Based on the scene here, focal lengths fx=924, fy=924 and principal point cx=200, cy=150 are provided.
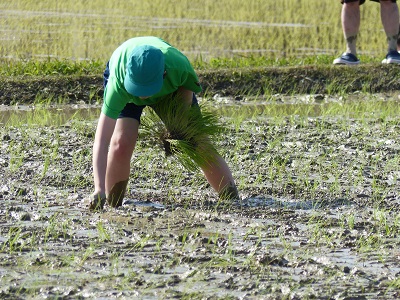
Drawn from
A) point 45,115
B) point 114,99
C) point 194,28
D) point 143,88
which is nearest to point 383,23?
point 194,28

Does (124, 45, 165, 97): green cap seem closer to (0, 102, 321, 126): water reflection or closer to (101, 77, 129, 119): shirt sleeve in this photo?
(101, 77, 129, 119): shirt sleeve

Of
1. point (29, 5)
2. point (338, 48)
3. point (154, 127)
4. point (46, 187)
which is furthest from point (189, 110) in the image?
point (29, 5)

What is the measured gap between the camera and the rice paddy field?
3.11m

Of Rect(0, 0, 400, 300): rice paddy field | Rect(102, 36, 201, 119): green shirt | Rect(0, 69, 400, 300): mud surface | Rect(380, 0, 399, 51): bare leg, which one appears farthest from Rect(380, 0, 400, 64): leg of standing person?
Rect(102, 36, 201, 119): green shirt

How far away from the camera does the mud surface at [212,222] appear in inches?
120

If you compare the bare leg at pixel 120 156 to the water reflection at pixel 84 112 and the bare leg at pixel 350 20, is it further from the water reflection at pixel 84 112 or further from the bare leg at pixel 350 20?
the bare leg at pixel 350 20

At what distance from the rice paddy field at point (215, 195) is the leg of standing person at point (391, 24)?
0.41ft

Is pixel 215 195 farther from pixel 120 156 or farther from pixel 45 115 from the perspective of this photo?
pixel 45 115

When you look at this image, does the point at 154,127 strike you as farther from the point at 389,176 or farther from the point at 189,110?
the point at 389,176

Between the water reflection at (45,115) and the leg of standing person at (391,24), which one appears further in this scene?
the leg of standing person at (391,24)

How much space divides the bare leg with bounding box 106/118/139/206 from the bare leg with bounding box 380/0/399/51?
163 inches

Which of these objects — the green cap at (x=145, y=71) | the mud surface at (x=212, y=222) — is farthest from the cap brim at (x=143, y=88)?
the mud surface at (x=212, y=222)

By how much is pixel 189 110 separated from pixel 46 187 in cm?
87

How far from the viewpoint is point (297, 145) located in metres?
5.43
